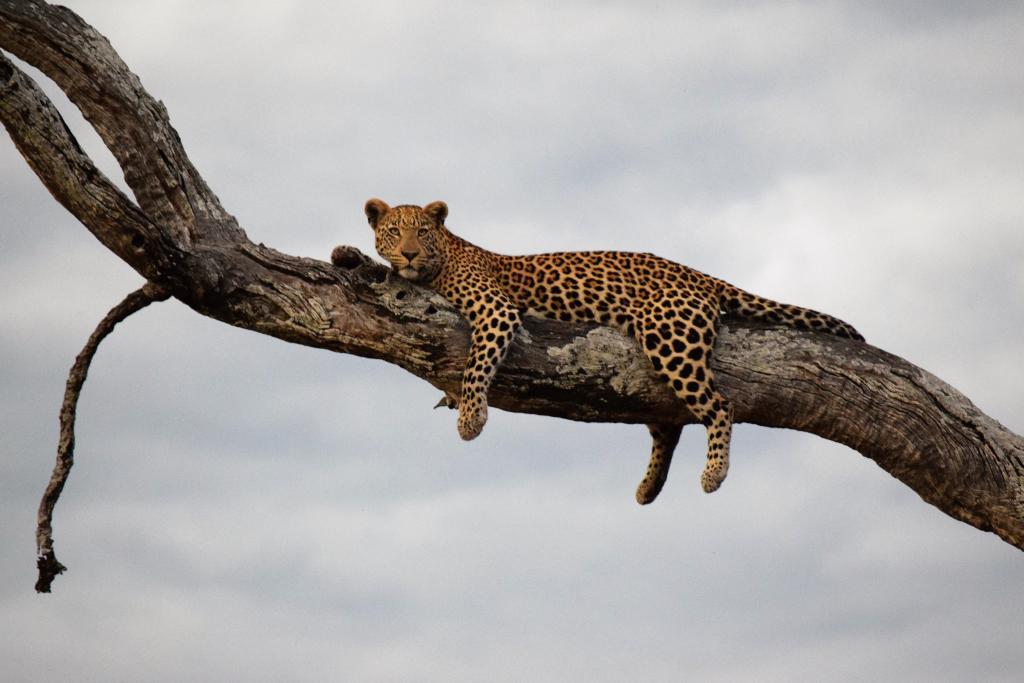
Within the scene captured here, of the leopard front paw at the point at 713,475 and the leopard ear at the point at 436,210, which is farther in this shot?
the leopard ear at the point at 436,210

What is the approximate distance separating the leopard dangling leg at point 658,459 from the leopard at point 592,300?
438mm

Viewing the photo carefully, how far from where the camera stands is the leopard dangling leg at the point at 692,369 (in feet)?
37.1

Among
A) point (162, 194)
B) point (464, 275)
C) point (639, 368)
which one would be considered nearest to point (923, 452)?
point (639, 368)

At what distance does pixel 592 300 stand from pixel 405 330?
5.50 feet

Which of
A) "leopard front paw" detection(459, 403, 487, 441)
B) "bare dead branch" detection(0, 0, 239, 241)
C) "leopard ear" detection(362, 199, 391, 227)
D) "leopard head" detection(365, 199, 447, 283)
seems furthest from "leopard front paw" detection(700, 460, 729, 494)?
"bare dead branch" detection(0, 0, 239, 241)

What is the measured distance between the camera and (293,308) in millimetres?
10789

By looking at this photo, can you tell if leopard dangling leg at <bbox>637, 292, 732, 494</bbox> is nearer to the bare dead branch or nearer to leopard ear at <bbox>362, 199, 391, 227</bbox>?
leopard ear at <bbox>362, 199, 391, 227</bbox>

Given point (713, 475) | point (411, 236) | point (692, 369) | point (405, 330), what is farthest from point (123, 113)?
point (713, 475)

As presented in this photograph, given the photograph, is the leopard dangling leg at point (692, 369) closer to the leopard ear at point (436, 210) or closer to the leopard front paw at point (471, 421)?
the leopard front paw at point (471, 421)

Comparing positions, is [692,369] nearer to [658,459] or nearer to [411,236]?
[658,459]

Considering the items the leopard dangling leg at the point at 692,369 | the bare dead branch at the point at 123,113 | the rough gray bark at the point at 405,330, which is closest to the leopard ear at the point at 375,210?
the rough gray bark at the point at 405,330

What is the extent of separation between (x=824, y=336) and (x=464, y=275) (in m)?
3.24

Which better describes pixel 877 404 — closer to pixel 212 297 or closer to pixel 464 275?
pixel 464 275

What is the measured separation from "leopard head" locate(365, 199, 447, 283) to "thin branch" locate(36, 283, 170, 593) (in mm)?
1834
